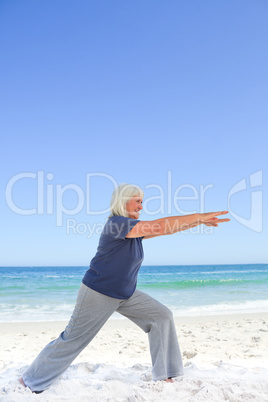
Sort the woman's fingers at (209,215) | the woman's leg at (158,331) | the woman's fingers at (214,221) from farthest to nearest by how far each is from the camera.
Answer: the woman's leg at (158,331) < the woman's fingers at (214,221) < the woman's fingers at (209,215)

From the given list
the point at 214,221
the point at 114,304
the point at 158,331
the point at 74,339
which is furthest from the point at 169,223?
the point at 74,339

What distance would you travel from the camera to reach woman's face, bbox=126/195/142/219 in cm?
271

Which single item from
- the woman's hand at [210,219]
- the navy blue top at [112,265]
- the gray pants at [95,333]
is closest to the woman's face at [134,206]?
the navy blue top at [112,265]

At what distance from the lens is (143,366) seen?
3389mm

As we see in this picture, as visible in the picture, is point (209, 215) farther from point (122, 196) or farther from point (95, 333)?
point (95, 333)

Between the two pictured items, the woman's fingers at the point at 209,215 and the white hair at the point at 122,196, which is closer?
the woman's fingers at the point at 209,215

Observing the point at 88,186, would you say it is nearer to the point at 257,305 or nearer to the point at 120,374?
the point at 120,374

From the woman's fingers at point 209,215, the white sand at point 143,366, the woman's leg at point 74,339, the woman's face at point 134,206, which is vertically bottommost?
the white sand at point 143,366

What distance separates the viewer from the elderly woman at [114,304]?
2.63 meters

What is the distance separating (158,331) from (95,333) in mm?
486

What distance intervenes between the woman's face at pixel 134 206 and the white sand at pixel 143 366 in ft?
4.11

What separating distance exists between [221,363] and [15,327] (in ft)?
12.4

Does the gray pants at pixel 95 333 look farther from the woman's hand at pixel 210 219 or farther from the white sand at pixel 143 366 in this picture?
the woman's hand at pixel 210 219

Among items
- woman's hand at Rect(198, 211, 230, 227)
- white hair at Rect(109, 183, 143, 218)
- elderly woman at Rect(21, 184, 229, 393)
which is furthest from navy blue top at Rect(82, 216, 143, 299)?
woman's hand at Rect(198, 211, 230, 227)
